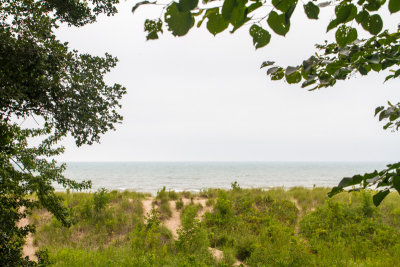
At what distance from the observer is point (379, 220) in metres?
8.68

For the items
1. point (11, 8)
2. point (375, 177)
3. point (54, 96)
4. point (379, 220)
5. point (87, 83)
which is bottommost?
point (379, 220)

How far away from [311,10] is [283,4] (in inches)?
7.9

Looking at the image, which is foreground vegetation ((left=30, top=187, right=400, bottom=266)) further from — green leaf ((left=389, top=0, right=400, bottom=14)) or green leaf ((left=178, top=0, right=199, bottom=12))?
green leaf ((left=389, top=0, right=400, bottom=14))

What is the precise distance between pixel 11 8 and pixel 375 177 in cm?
462

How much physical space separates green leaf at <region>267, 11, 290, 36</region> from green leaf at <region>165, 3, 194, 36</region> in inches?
10.9

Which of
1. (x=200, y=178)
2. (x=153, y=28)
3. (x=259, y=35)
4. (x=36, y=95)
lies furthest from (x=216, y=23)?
(x=200, y=178)

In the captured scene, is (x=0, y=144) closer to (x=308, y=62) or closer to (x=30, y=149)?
(x=30, y=149)

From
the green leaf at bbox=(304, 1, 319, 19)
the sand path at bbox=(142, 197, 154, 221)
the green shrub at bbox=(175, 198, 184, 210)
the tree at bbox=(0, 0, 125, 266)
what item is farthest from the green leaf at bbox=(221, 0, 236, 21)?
the green shrub at bbox=(175, 198, 184, 210)

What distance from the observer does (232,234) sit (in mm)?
7848

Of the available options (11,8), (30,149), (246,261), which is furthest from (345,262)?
(11,8)

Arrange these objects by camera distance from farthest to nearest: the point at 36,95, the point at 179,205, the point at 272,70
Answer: the point at 179,205
the point at 36,95
the point at 272,70

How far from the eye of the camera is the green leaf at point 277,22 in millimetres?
846

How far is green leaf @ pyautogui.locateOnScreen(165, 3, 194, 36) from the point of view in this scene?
761 mm

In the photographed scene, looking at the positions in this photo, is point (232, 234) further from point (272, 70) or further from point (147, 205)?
point (272, 70)
